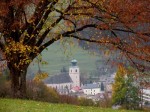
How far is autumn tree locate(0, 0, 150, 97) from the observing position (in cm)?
1944

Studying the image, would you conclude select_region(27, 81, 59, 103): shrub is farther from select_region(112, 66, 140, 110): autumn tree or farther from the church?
the church

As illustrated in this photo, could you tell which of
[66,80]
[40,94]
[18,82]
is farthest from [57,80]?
[18,82]

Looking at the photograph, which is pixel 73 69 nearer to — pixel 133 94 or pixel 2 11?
pixel 133 94

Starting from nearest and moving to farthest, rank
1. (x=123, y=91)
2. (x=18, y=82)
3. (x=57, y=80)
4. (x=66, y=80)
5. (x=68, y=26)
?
(x=18, y=82), (x=68, y=26), (x=123, y=91), (x=57, y=80), (x=66, y=80)

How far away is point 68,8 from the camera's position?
21.1 m

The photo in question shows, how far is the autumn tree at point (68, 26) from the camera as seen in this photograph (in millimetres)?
19438

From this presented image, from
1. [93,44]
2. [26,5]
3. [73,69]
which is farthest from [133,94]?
[73,69]

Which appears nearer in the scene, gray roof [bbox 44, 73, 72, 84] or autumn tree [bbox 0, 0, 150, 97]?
autumn tree [bbox 0, 0, 150, 97]

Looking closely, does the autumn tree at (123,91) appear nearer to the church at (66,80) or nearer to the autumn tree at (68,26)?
the autumn tree at (68,26)

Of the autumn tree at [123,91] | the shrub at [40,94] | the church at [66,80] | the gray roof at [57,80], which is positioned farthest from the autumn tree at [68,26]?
the gray roof at [57,80]

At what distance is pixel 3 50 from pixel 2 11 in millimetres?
3085

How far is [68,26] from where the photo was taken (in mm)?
22828

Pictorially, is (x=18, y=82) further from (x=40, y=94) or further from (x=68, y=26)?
(x=40, y=94)

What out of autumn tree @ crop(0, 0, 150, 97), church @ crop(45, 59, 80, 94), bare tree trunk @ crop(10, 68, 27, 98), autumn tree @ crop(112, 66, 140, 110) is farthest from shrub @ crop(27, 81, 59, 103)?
church @ crop(45, 59, 80, 94)
